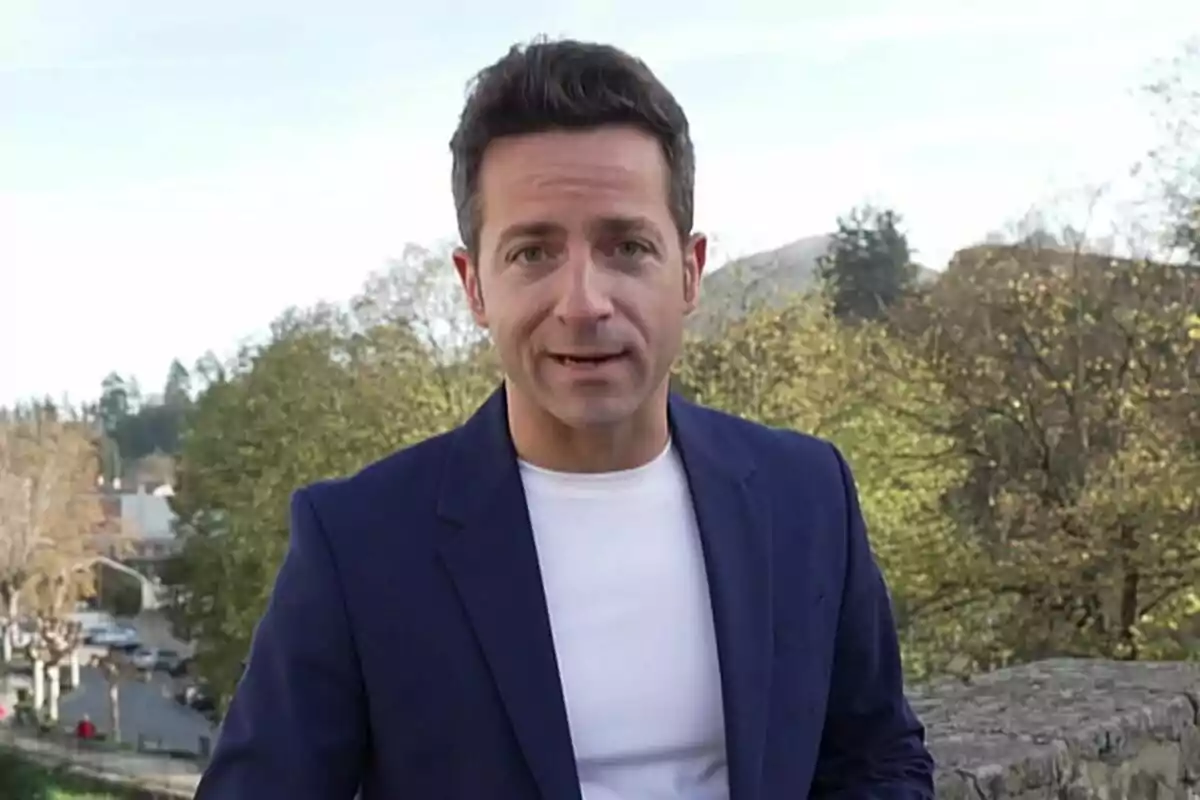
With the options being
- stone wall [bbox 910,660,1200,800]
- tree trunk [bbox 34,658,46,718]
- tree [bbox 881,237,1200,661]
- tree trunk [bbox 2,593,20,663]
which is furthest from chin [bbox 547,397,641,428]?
tree trunk [bbox 2,593,20,663]

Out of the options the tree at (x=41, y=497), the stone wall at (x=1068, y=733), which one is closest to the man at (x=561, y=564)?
the stone wall at (x=1068, y=733)

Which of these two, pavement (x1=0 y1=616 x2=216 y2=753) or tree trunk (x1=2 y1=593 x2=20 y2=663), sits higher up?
tree trunk (x1=2 y1=593 x2=20 y2=663)

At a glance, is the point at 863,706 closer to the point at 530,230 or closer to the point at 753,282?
the point at 530,230

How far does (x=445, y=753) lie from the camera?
3.55 ft

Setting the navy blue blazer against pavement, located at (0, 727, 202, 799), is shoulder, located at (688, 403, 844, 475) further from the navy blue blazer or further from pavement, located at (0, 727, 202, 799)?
pavement, located at (0, 727, 202, 799)

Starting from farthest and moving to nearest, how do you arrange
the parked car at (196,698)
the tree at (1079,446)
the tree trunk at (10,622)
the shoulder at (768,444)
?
the parked car at (196,698) < the tree trunk at (10,622) < the tree at (1079,446) < the shoulder at (768,444)

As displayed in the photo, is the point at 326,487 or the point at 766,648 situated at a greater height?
the point at 326,487

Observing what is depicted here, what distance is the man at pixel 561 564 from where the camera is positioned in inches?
42.6

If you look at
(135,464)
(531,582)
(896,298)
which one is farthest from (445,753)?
(135,464)

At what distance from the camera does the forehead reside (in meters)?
1.11

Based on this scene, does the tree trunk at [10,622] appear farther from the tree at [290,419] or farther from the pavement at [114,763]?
the tree at [290,419]

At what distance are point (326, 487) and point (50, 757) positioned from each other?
1034 centimetres

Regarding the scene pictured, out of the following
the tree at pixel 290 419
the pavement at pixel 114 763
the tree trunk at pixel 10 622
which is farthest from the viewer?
the tree at pixel 290 419

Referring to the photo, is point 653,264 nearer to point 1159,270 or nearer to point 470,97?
point 470,97
